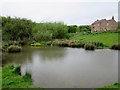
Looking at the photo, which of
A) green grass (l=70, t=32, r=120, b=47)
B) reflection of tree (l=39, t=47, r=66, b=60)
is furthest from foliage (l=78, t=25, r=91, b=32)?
reflection of tree (l=39, t=47, r=66, b=60)

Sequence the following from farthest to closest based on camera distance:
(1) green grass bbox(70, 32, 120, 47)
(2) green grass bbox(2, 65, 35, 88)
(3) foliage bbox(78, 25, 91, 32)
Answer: (3) foliage bbox(78, 25, 91, 32) < (1) green grass bbox(70, 32, 120, 47) < (2) green grass bbox(2, 65, 35, 88)

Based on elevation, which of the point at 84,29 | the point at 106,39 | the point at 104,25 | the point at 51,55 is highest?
the point at 104,25

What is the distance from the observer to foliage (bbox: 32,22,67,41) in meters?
50.6

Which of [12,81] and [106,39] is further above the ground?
[106,39]

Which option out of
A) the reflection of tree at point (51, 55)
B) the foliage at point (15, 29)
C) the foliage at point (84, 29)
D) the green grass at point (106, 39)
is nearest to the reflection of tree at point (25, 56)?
the reflection of tree at point (51, 55)

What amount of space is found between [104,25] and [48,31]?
1212 inches

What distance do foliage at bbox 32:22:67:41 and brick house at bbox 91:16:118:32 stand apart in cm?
2301

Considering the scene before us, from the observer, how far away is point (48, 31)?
52.9m

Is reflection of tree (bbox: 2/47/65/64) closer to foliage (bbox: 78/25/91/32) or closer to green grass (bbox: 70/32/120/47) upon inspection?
green grass (bbox: 70/32/120/47)

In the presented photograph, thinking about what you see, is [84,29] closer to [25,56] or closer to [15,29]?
[15,29]

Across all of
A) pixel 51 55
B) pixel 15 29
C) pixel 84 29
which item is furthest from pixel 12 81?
pixel 84 29

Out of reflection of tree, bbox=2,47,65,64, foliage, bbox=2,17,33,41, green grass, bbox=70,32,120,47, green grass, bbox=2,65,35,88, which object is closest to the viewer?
green grass, bbox=2,65,35,88

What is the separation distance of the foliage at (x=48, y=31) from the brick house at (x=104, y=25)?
906 inches

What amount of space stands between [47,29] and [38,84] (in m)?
45.9
